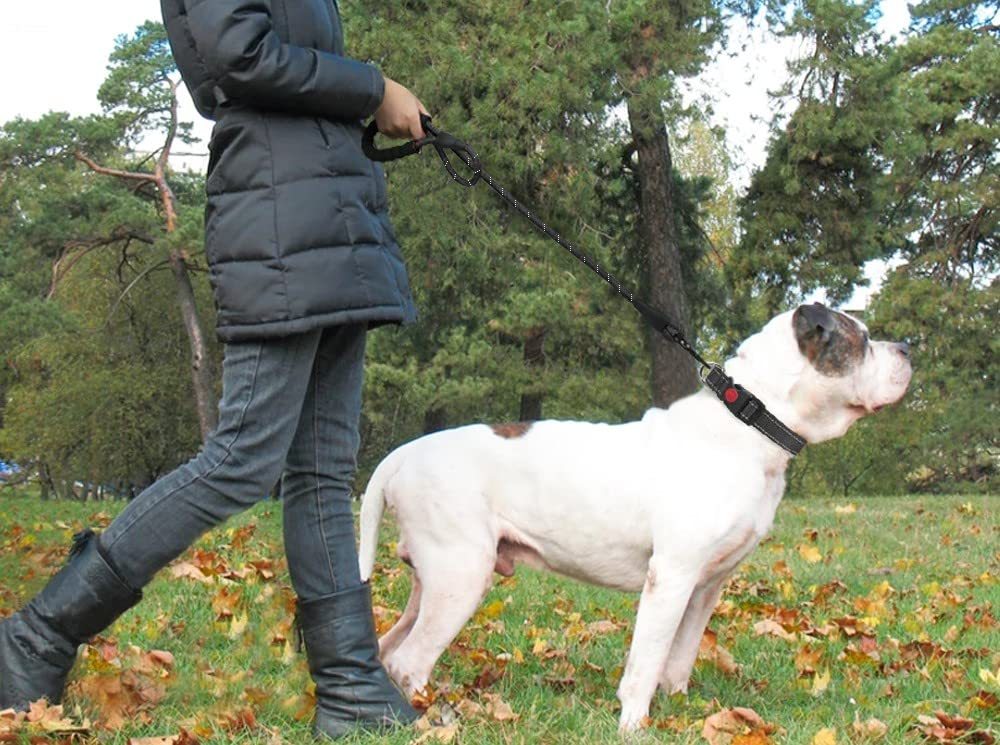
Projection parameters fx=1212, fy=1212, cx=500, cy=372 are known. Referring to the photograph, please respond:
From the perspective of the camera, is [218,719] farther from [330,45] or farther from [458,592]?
[330,45]

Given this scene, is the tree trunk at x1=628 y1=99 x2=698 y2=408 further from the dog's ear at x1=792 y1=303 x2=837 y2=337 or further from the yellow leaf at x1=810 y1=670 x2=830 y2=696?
the dog's ear at x1=792 y1=303 x2=837 y2=337

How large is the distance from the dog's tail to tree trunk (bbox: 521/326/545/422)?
65.8 ft

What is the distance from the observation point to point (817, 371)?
3.99 m


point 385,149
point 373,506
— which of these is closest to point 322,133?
point 385,149

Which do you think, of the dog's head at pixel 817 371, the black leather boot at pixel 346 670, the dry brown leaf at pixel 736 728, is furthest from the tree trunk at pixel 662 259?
the black leather boot at pixel 346 670

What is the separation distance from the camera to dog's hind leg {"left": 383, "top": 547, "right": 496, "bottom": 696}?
12.4 ft

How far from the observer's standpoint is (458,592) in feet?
12.4

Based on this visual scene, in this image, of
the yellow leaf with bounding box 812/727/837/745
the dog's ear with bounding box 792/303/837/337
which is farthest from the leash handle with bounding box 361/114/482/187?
the yellow leaf with bounding box 812/727/837/745

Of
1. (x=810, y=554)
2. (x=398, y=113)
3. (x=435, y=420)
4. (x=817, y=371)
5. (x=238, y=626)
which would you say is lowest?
(x=238, y=626)

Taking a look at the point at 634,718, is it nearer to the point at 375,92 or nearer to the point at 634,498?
the point at 634,498

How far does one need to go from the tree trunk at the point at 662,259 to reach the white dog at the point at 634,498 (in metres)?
13.7

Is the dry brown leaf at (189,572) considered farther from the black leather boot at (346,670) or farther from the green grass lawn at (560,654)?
the black leather boot at (346,670)

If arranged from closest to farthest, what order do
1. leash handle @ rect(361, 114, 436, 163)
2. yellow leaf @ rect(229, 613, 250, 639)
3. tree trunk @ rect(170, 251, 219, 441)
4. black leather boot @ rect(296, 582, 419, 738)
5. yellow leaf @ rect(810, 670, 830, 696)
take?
1. black leather boot @ rect(296, 582, 419, 738)
2. leash handle @ rect(361, 114, 436, 163)
3. yellow leaf @ rect(810, 670, 830, 696)
4. yellow leaf @ rect(229, 613, 250, 639)
5. tree trunk @ rect(170, 251, 219, 441)

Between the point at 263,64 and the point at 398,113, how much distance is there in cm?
49
